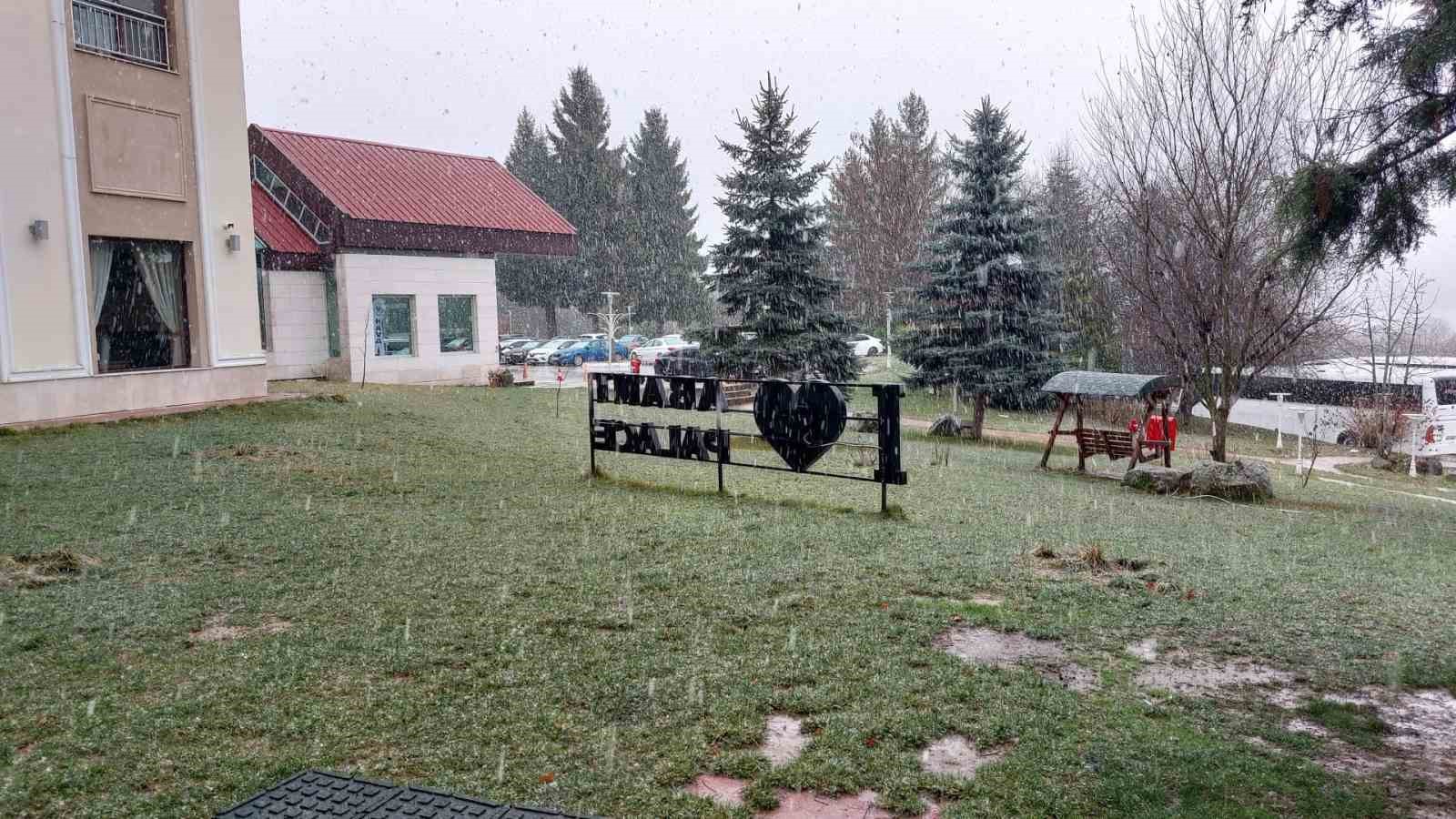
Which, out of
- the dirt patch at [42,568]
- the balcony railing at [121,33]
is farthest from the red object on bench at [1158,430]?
the balcony railing at [121,33]

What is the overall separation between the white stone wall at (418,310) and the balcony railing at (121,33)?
24.5 feet

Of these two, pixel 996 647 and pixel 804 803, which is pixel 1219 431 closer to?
pixel 996 647

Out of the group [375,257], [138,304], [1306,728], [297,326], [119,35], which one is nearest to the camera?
[1306,728]

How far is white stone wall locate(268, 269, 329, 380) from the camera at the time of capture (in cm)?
2195

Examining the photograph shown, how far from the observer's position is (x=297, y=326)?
22.3 meters

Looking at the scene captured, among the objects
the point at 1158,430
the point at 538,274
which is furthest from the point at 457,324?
the point at 538,274

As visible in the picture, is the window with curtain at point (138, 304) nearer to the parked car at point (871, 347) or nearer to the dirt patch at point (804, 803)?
the dirt patch at point (804, 803)

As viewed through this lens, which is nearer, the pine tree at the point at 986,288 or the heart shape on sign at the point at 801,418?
the heart shape on sign at the point at 801,418

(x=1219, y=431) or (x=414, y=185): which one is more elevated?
(x=414, y=185)

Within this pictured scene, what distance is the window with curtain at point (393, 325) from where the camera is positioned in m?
23.0

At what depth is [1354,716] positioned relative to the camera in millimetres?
4094

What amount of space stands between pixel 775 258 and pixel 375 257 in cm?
961

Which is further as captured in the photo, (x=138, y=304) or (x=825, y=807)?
(x=138, y=304)

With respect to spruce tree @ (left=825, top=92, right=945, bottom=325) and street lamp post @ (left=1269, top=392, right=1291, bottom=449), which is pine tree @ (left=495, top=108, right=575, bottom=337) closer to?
spruce tree @ (left=825, top=92, right=945, bottom=325)
